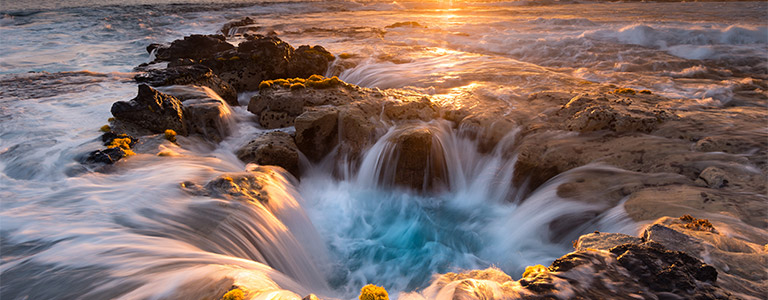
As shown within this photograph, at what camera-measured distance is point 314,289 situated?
5598 millimetres

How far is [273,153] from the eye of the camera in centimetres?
823

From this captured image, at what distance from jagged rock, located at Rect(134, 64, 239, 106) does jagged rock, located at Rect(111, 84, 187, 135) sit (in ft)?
9.17

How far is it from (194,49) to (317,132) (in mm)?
12032

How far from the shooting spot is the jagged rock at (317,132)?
8.87 meters

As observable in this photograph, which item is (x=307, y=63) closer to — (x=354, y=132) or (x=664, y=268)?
(x=354, y=132)

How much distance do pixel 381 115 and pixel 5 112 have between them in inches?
398

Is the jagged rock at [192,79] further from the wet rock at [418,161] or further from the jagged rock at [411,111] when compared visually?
the wet rock at [418,161]

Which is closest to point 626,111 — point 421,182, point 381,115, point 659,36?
point 421,182

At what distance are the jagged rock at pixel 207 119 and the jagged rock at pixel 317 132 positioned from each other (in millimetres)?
2264

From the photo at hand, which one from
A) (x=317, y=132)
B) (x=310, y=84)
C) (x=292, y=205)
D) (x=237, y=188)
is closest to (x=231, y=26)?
(x=310, y=84)

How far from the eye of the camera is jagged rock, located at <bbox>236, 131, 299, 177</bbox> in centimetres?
823

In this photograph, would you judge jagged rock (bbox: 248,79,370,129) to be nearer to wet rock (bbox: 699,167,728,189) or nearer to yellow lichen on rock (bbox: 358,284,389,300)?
yellow lichen on rock (bbox: 358,284,389,300)

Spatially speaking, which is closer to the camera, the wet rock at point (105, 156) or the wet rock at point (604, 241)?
the wet rock at point (604, 241)

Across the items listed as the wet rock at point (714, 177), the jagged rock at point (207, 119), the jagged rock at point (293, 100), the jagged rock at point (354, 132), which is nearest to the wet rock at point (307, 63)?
the jagged rock at point (293, 100)
